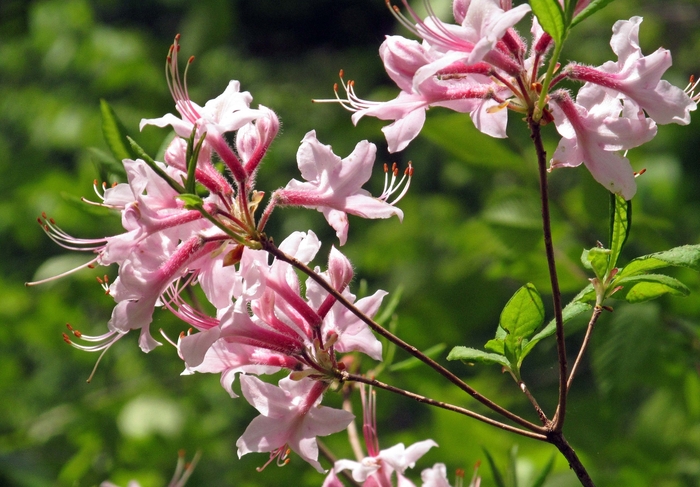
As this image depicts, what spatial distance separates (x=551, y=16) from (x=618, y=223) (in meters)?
0.25

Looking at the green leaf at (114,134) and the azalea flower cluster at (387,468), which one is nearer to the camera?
the azalea flower cluster at (387,468)

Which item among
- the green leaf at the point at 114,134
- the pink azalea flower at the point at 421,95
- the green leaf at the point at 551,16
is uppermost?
the green leaf at the point at 551,16

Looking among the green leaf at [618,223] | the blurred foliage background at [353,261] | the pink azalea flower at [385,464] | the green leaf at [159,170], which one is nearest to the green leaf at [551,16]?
the green leaf at [618,223]

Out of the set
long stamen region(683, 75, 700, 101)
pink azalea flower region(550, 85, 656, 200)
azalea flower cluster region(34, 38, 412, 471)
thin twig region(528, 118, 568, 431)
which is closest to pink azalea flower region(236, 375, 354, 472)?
azalea flower cluster region(34, 38, 412, 471)

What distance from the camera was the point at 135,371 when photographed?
9.56ft

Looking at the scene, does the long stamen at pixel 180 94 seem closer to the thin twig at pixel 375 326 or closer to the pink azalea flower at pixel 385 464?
the thin twig at pixel 375 326

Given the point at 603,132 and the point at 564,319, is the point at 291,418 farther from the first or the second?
the point at 603,132

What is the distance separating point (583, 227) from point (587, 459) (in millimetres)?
452

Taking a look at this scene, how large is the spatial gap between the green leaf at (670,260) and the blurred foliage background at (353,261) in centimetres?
35

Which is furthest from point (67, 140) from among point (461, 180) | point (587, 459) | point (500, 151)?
point (587, 459)

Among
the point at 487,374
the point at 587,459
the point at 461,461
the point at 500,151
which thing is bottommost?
the point at 487,374

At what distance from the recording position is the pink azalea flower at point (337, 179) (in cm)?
87

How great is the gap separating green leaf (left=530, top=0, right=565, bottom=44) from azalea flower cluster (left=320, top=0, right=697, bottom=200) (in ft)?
0.22

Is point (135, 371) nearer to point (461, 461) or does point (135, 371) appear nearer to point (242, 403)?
point (242, 403)
